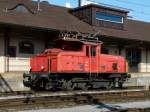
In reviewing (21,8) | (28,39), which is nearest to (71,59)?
(28,39)

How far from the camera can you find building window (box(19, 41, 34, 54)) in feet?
102

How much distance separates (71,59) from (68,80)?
1.23 meters

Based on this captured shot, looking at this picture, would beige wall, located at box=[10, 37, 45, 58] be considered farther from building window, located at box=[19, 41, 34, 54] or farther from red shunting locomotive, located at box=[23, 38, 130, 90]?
red shunting locomotive, located at box=[23, 38, 130, 90]

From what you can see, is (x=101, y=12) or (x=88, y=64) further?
(x=101, y=12)

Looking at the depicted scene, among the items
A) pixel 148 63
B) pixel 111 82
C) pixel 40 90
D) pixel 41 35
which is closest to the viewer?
pixel 40 90

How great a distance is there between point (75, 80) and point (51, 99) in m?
6.84

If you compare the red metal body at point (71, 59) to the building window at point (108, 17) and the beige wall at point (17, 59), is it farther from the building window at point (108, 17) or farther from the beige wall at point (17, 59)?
the building window at point (108, 17)

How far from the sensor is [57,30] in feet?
99.4

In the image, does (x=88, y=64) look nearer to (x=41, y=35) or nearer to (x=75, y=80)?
(x=75, y=80)

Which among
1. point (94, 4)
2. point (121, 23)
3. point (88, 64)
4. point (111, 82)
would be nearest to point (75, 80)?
point (88, 64)

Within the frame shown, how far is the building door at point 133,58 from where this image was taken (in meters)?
40.6

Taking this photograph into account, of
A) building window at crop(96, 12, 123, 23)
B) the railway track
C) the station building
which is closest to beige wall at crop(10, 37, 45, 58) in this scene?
the station building

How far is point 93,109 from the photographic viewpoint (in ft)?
52.0

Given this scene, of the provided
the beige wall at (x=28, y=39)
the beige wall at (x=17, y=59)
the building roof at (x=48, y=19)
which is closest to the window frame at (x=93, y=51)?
the building roof at (x=48, y=19)
